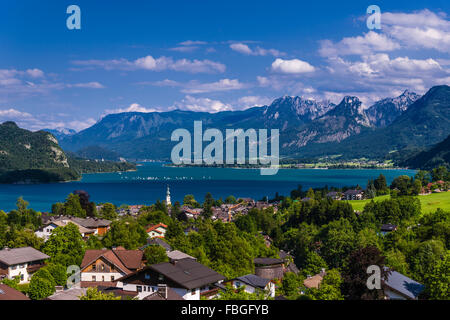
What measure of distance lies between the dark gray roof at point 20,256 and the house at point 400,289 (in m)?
24.0

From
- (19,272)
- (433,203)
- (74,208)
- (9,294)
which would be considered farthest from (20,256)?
(433,203)

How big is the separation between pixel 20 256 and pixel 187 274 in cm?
1667

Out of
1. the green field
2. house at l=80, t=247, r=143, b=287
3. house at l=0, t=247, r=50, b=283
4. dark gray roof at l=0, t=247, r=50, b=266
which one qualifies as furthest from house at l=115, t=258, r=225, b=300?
the green field

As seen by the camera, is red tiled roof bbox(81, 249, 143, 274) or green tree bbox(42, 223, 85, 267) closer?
red tiled roof bbox(81, 249, 143, 274)

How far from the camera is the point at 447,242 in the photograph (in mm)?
38938

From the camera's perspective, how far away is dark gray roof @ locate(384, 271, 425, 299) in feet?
71.0

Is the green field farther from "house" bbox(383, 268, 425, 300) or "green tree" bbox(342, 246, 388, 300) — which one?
"green tree" bbox(342, 246, 388, 300)

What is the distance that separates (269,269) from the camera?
113 ft

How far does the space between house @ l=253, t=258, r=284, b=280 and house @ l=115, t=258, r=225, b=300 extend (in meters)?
11.0

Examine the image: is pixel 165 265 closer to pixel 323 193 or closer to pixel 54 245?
pixel 54 245

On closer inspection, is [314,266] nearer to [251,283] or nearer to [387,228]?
[251,283]

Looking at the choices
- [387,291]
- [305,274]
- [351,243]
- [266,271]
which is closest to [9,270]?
[266,271]
